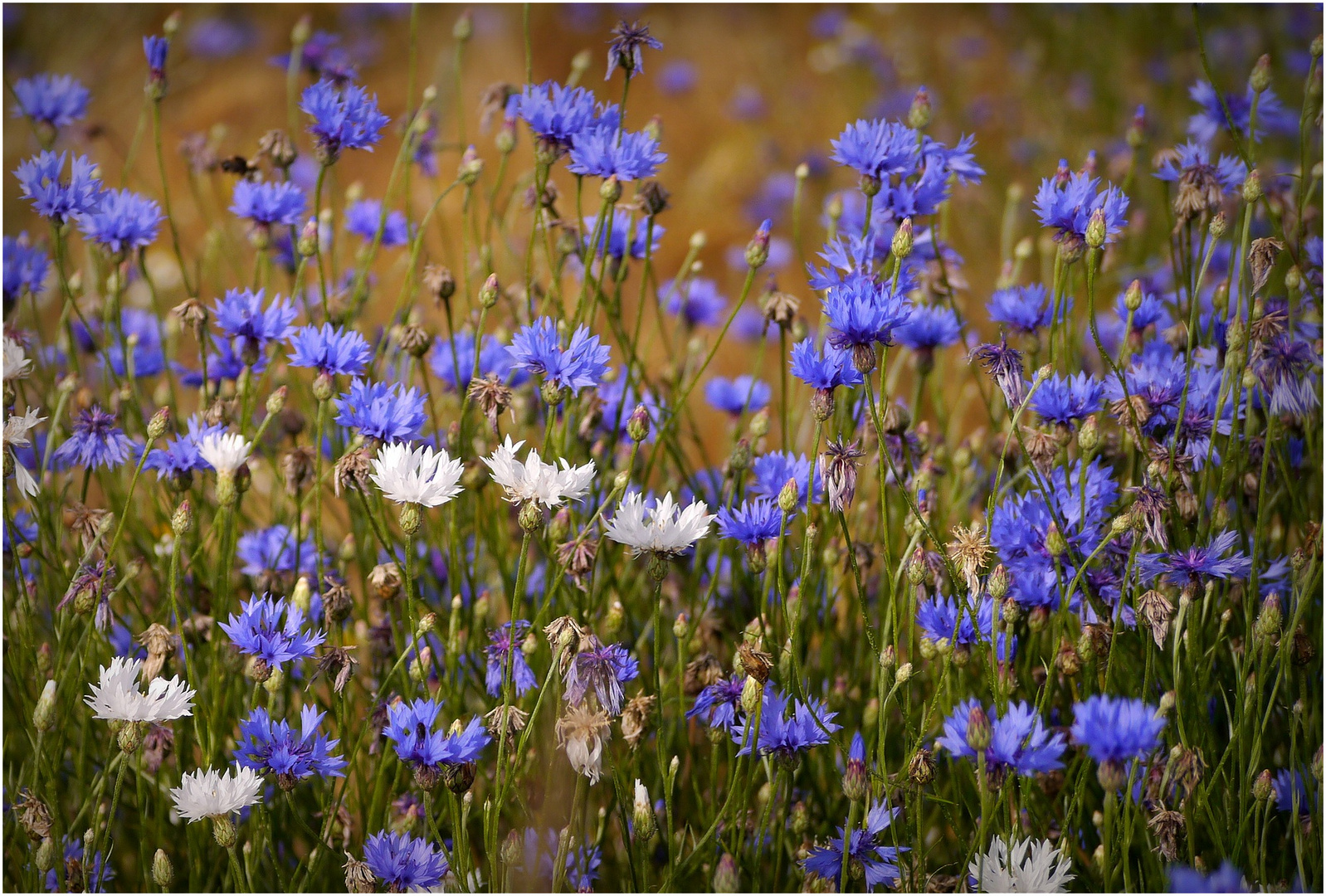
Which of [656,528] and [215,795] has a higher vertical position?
[656,528]

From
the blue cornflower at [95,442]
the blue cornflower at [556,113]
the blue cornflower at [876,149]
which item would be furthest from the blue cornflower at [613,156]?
the blue cornflower at [95,442]

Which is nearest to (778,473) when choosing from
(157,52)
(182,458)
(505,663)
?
(505,663)

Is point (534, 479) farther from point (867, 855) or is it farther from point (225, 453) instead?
point (867, 855)

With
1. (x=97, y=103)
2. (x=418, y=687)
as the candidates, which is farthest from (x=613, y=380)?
(x=97, y=103)

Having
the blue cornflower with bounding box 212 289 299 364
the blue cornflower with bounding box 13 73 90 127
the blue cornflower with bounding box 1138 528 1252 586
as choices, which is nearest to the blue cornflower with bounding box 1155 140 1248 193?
the blue cornflower with bounding box 1138 528 1252 586

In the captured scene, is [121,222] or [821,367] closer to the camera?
[821,367]

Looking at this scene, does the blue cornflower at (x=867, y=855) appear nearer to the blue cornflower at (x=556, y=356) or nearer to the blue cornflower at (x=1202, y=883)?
the blue cornflower at (x=1202, y=883)
